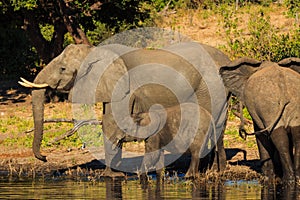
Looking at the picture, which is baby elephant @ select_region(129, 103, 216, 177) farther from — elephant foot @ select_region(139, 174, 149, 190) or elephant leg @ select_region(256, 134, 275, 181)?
elephant leg @ select_region(256, 134, 275, 181)

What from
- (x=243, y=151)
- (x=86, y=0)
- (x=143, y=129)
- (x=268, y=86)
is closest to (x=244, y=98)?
(x=268, y=86)

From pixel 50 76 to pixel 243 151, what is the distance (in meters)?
3.86

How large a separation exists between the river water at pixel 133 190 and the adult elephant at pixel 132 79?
988mm

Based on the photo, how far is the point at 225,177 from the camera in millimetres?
13484

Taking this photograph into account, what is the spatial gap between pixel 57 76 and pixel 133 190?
243 cm

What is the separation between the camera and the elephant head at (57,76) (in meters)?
13.5

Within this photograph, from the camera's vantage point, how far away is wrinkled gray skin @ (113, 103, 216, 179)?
1349cm

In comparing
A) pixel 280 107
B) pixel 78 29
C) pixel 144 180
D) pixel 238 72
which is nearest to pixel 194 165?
pixel 144 180

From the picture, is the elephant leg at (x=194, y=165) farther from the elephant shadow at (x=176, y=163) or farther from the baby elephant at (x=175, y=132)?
the elephant shadow at (x=176, y=163)

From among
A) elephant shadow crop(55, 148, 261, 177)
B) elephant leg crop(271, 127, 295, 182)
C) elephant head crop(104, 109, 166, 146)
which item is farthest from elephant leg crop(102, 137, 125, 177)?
elephant leg crop(271, 127, 295, 182)

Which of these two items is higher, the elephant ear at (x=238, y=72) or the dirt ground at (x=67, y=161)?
the elephant ear at (x=238, y=72)

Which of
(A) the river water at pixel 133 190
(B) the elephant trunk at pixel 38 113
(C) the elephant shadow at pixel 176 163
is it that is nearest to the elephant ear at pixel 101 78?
(B) the elephant trunk at pixel 38 113

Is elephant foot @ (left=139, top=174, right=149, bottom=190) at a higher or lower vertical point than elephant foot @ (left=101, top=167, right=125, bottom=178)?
lower

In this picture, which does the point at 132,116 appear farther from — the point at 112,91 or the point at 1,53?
the point at 1,53
